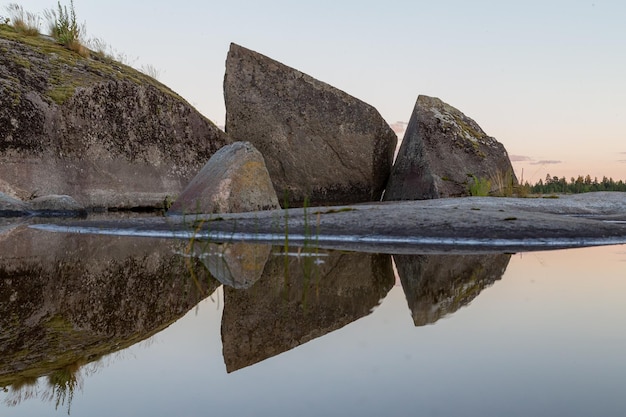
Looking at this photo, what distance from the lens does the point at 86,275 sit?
343 centimetres

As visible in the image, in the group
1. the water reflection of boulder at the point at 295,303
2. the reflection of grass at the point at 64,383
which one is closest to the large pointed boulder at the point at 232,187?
the water reflection of boulder at the point at 295,303

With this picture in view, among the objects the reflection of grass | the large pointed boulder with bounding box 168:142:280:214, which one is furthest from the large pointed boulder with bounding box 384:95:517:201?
the reflection of grass

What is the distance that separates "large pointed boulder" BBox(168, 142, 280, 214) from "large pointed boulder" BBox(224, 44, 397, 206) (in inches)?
172

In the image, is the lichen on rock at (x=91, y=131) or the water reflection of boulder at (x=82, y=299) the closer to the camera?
the water reflection of boulder at (x=82, y=299)

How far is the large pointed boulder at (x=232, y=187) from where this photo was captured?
7969 mm

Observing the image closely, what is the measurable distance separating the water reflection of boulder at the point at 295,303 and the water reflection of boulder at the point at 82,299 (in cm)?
24

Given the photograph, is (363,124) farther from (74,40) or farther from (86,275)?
(86,275)

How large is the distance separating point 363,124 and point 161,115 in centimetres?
381

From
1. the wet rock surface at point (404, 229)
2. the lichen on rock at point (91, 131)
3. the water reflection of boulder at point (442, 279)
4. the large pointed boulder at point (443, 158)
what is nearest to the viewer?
the water reflection of boulder at point (442, 279)

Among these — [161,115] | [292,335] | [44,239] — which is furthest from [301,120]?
[292,335]

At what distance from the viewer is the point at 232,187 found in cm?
807

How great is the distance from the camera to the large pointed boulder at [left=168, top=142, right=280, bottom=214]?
797cm

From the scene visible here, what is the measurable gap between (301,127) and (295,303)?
1071 centimetres

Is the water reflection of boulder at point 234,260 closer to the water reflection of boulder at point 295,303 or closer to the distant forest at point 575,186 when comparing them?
the water reflection of boulder at point 295,303
